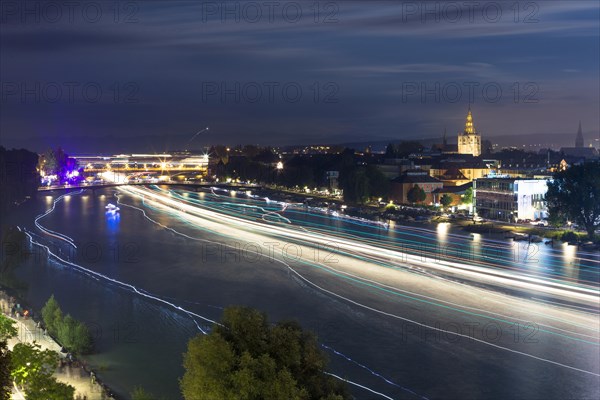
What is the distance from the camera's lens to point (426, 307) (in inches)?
300

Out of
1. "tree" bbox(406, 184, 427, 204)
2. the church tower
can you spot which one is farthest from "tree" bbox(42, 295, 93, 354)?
the church tower

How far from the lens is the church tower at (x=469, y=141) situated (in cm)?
3828

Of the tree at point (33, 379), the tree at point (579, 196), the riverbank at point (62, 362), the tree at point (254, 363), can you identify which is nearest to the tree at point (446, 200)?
the tree at point (579, 196)

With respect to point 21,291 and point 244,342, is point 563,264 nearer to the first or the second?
point 21,291

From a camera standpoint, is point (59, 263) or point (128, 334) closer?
point (128, 334)

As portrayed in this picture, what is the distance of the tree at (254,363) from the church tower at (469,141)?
3566cm

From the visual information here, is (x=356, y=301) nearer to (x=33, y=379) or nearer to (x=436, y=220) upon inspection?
(x=33, y=379)

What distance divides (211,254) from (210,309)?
149 inches

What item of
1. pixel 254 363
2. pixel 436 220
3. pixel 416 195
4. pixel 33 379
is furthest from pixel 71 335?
pixel 416 195

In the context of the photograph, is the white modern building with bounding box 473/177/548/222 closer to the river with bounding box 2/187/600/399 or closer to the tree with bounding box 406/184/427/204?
the river with bounding box 2/187/600/399

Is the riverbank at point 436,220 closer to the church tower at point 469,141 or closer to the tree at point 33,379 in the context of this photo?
the tree at point 33,379

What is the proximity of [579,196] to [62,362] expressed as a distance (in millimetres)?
10331

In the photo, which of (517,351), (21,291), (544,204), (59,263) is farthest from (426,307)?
(544,204)

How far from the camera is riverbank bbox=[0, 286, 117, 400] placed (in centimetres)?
486
